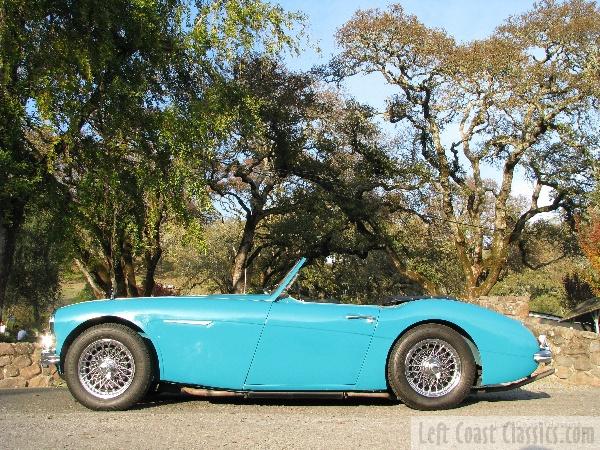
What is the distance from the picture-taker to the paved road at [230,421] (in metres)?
4.23

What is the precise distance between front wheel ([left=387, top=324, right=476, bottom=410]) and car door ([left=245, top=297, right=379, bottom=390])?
32 centimetres

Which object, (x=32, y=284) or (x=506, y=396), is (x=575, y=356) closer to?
(x=506, y=396)

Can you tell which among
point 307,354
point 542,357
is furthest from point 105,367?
point 542,357

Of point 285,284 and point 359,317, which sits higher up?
point 285,284

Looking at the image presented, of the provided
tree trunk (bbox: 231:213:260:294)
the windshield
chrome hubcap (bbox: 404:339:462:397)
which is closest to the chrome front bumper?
the windshield

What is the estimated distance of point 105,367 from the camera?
5.31 m

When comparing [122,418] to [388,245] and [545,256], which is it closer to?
[388,245]

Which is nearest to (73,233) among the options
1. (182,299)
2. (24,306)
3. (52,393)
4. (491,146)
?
(52,393)

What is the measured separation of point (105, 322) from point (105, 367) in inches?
14.5

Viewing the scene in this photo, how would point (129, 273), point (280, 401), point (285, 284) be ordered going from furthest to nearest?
point (129, 273) < point (280, 401) < point (285, 284)

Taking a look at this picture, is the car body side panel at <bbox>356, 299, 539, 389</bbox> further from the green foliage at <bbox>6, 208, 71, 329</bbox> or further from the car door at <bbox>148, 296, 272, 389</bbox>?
the green foliage at <bbox>6, 208, 71, 329</bbox>

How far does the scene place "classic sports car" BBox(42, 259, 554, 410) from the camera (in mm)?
5262

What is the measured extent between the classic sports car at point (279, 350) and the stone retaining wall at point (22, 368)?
300 cm

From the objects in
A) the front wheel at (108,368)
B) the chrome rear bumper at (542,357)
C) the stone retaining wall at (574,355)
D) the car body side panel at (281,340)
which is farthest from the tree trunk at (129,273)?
the chrome rear bumper at (542,357)
